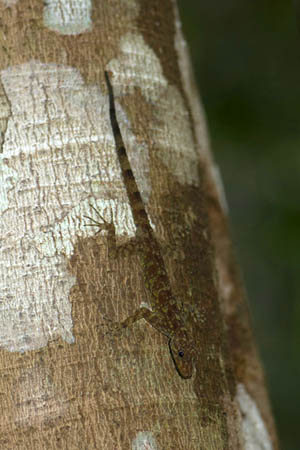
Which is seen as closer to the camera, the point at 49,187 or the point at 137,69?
the point at 49,187

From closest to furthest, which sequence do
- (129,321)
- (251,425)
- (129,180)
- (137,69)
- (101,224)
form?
(129,321)
(101,224)
(129,180)
(137,69)
(251,425)

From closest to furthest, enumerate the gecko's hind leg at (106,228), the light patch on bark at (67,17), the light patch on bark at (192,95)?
the gecko's hind leg at (106,228) → the light patch on bark at (67,17) → the light patch on bark at (192,95)

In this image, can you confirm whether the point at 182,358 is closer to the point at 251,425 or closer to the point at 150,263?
the point at 150,263

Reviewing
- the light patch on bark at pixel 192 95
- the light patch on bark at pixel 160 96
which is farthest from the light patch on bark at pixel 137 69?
the light patch on bark at pixel 192 95

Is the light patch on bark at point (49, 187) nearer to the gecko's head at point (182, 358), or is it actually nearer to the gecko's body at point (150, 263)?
the gecko's body at point (150, 263)

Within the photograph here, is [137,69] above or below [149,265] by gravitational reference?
above

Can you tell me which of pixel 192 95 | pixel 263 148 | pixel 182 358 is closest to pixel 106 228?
pixel 182 358
